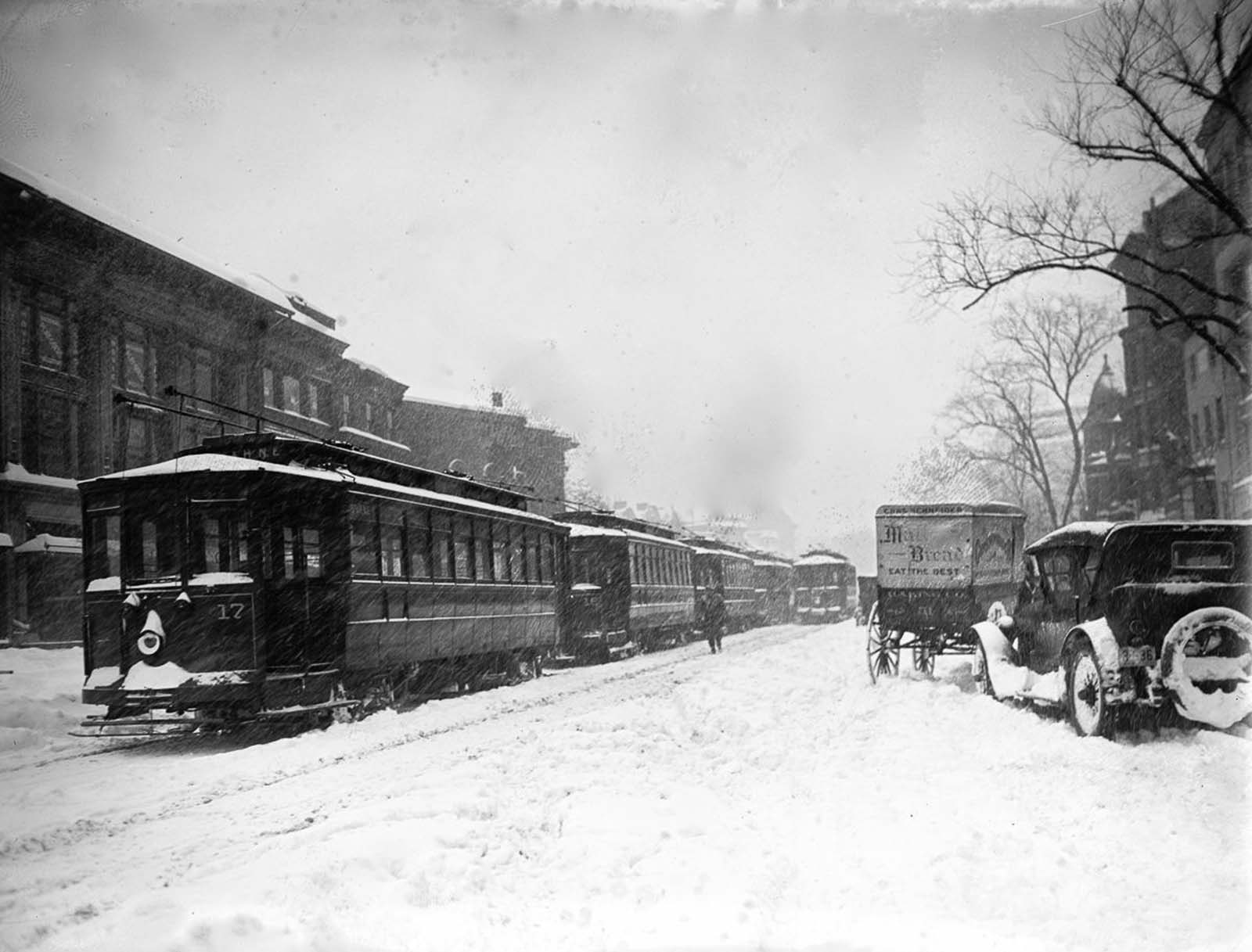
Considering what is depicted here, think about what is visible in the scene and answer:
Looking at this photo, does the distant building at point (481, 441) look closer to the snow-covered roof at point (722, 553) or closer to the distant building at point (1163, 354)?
the snow-covered roof at point (722, 553)

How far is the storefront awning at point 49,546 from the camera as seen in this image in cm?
1420

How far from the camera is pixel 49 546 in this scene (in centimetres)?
1472

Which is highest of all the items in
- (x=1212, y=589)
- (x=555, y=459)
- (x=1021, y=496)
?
(x=555, y=459)

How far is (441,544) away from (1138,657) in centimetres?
901

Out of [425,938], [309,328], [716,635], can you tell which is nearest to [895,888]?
[425,938]

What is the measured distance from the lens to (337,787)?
23.9ft

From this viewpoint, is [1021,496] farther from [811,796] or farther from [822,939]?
[822,939]

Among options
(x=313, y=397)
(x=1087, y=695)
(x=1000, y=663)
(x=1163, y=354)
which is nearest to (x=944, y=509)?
Result: (x=1000, y=663)

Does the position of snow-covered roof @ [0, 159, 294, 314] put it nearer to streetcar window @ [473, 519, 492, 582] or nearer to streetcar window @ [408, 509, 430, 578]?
streetcar window @ [408, 509, 430, 578]

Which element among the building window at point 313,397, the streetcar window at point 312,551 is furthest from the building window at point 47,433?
the streetcar window at point 312,551

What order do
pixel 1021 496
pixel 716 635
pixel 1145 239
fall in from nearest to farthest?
pixel 1145 239 → pixel 1021 496 → pixel 716 635

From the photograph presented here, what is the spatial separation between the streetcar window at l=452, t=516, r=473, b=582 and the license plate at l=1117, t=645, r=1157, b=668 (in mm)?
9090

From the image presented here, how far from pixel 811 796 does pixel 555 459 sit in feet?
58.9

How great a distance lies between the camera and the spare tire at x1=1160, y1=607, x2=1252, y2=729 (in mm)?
6730
